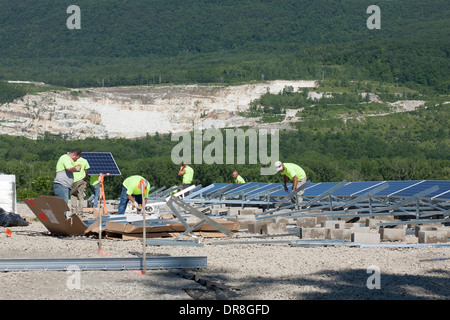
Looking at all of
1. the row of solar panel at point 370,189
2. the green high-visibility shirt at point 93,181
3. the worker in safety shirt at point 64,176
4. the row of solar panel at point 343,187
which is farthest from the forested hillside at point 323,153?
the worker in safety shirt at point 64,176

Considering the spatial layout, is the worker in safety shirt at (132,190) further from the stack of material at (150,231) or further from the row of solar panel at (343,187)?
the row of solar panel at (343,187)

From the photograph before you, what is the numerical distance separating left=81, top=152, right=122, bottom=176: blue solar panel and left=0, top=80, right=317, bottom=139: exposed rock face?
93.0 metres

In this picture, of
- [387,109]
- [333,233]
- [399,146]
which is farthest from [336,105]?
[333,233]

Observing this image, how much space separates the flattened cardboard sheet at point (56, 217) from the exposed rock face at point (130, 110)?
10472 cm

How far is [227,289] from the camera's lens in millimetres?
7766

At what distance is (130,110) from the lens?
132 metres

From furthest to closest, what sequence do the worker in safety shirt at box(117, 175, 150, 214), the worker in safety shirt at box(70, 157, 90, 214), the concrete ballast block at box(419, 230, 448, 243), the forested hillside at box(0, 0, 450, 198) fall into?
the forested hillside at box(0, 0, 450, 198) → the worker in safety shirt at box(70, 157, 90, 214) → the worker in safety shirt at box(117, 175, 150, 214) → the concrete ballast block at box(419, 230, 448, 243)

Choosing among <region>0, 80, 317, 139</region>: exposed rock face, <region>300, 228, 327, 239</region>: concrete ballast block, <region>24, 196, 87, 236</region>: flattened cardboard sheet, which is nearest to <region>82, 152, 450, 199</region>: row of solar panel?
<region>300, 228, 327, 239</region>: concrete ballast block

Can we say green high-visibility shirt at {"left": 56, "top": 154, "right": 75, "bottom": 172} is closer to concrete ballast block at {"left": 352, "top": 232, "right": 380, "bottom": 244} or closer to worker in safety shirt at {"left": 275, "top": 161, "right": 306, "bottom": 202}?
worker in safety shirt at {"left": 275, "top": 161, "right": 306, "bottom": 202}

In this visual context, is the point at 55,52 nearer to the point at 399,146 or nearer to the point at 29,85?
the point at 29,85

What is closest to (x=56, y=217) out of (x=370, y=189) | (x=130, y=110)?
(x=370, y=189)

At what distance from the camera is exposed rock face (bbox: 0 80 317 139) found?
12094 cm

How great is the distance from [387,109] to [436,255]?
108 m
